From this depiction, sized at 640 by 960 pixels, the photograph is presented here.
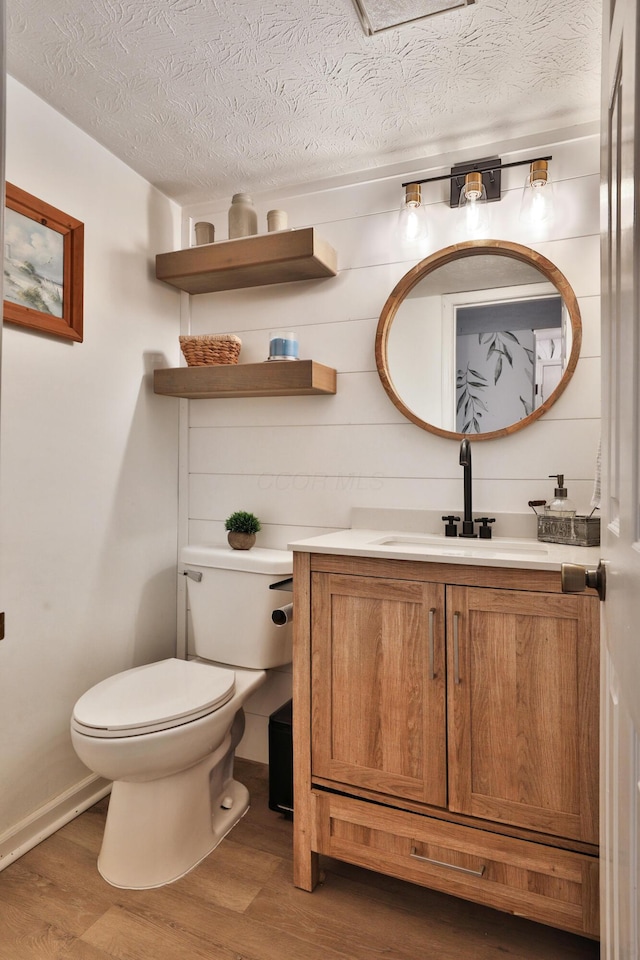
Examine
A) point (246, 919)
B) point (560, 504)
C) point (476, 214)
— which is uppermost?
point (476, 214)

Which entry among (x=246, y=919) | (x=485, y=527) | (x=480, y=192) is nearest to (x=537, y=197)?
(x=480, y=192)

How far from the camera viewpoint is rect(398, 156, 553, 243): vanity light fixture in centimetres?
180

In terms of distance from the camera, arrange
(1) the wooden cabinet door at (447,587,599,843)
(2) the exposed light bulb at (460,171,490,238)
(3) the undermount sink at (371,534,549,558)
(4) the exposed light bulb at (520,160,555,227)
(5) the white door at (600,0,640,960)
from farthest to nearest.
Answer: (2) the exposed light bulb at (460,171,490,238), (4) the exposed light bulb at (520,160,555,227), (3) the undermount sink at (371,534,549,558), (1) the wooden cabinet door at (447,587,599,843), (5) the white door at (600,0,640,960)

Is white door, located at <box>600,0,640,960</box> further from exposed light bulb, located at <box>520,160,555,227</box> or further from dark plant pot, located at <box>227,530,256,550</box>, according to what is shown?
dark plant pot, located at <box>227,530,256,550</box>

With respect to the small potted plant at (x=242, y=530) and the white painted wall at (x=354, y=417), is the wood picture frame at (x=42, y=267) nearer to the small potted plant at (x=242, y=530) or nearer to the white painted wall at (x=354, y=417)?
the white painted wall at (x=354, y=417)

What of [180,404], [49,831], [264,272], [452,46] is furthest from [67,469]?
[452,46]

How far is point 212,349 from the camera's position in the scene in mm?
2135

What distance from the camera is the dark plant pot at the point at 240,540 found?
212cm

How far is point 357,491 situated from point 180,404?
33.9 inches

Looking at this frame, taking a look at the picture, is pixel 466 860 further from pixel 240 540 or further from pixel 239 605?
pixel 240 540

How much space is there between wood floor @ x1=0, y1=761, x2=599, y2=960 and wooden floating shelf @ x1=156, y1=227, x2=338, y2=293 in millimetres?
1914

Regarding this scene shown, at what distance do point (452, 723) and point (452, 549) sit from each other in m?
0.47

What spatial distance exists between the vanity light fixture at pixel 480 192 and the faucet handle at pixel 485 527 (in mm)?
942

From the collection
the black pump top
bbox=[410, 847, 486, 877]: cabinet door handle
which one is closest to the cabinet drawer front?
bbox=[410, 847, 486, 877]: cabinet door handle
